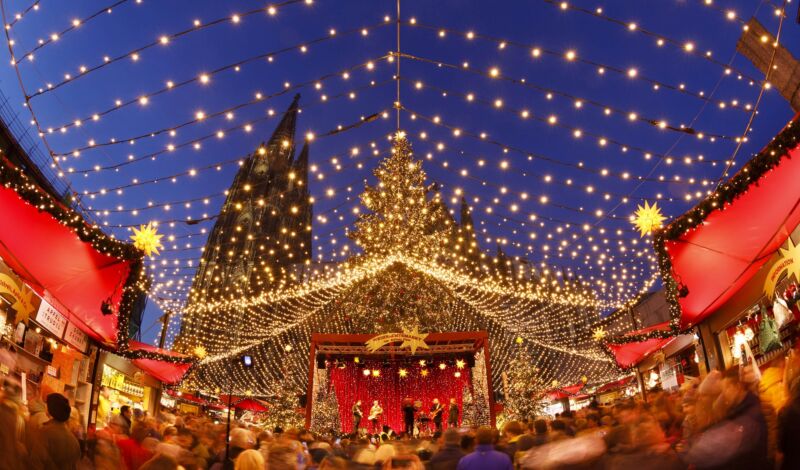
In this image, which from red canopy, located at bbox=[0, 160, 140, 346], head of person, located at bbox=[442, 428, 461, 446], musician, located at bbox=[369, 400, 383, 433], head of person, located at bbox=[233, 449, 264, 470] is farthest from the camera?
musician, located at bbox=[369, 400, 383, 433]

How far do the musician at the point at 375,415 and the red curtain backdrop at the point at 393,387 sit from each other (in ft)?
0.99

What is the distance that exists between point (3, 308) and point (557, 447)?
8531 mm

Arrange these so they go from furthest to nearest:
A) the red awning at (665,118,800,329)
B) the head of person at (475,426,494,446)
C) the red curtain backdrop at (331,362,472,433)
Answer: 1. the red curtain backdrop at (331,362,472,433)
2. the red awning at (665,118,800,329)
3. the head of person at (475,426,494,446)

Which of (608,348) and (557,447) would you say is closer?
(557,447)

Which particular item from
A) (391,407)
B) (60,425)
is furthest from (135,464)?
(391,407)

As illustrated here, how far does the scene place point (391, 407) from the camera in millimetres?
19875

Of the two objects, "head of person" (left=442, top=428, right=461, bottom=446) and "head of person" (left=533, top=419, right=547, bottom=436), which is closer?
"head of person" (left=442, top=428, right=461, bottom=446)

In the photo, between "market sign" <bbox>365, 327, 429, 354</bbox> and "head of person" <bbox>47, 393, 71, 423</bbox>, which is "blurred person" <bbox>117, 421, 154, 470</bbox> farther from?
"market sign" <bbox>365, 327, 429, 354</bbox>

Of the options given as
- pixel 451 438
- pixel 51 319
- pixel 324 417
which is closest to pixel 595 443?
pixel 451 438

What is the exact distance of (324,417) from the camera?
634 inches

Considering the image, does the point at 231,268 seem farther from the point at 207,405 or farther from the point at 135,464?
the point at 135,464

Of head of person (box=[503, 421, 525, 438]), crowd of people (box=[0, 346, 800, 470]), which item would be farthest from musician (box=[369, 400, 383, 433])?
crowd of people (box=[0, 346, 800, 470])

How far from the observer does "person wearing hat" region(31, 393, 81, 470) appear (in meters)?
3.67

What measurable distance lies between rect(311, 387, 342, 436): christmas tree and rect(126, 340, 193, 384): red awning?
424cm
